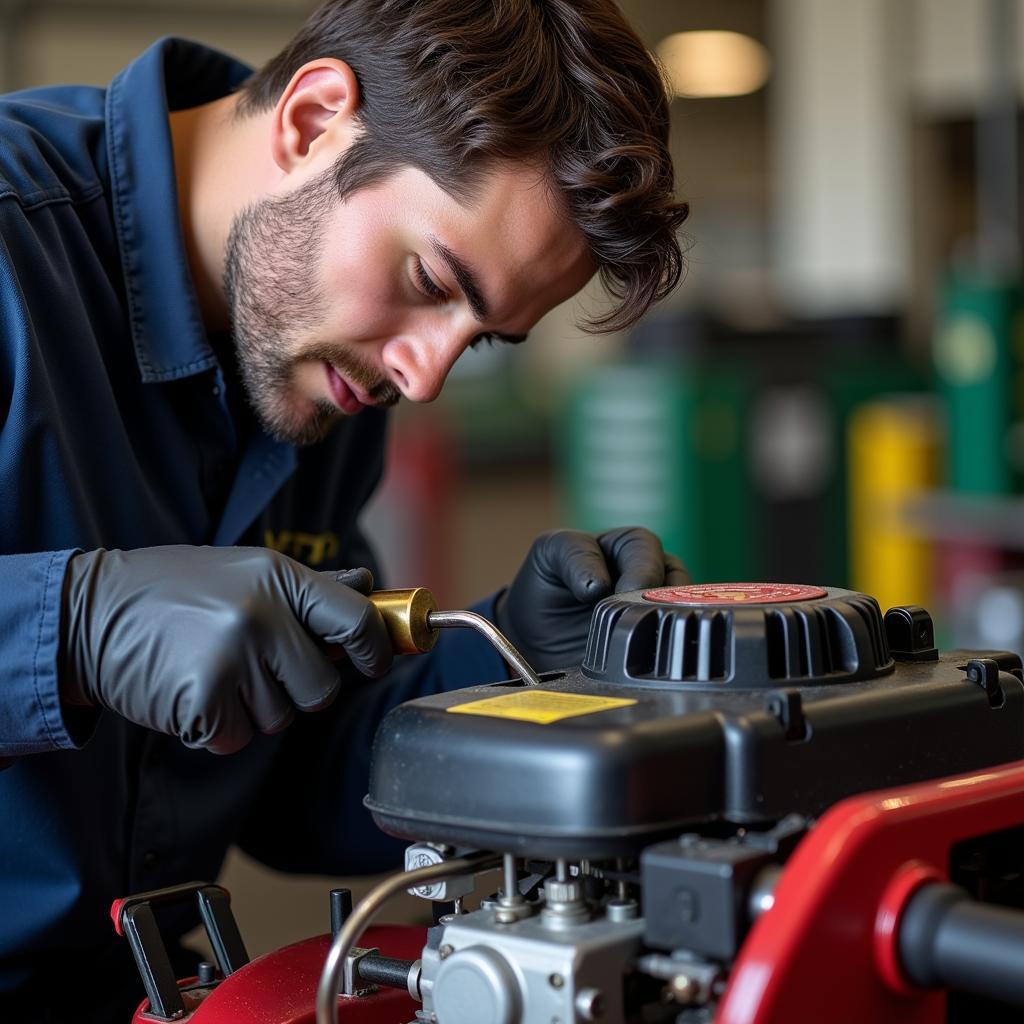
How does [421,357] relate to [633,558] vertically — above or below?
above

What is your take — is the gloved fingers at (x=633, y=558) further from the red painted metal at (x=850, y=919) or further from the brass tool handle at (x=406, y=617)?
the red painted metal at (x=850, y=919)

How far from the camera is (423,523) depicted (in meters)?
5.23

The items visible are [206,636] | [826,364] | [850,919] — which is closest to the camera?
[850,919]

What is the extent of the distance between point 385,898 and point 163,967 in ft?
0.72

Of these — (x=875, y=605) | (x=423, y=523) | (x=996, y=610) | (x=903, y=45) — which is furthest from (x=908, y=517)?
(x=875, y=605)

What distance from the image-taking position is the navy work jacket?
3.74 ft

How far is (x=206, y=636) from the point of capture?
87 centimetres

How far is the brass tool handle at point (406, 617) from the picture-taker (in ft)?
3.10

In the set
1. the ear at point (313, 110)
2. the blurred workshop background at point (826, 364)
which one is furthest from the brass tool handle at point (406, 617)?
the blurred workshop background at point (826, 364)

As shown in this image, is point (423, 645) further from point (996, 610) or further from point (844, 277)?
point (844, 277)

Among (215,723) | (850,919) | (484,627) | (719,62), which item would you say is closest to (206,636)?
(215,723)

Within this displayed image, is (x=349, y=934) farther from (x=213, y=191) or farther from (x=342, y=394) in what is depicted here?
(x=213, y=191)

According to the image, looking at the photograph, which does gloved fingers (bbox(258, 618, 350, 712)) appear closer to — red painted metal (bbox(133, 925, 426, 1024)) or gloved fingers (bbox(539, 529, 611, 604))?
red painted metal (bbox(133, 925, 426, 1024))

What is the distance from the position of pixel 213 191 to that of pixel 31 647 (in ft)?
1.95
